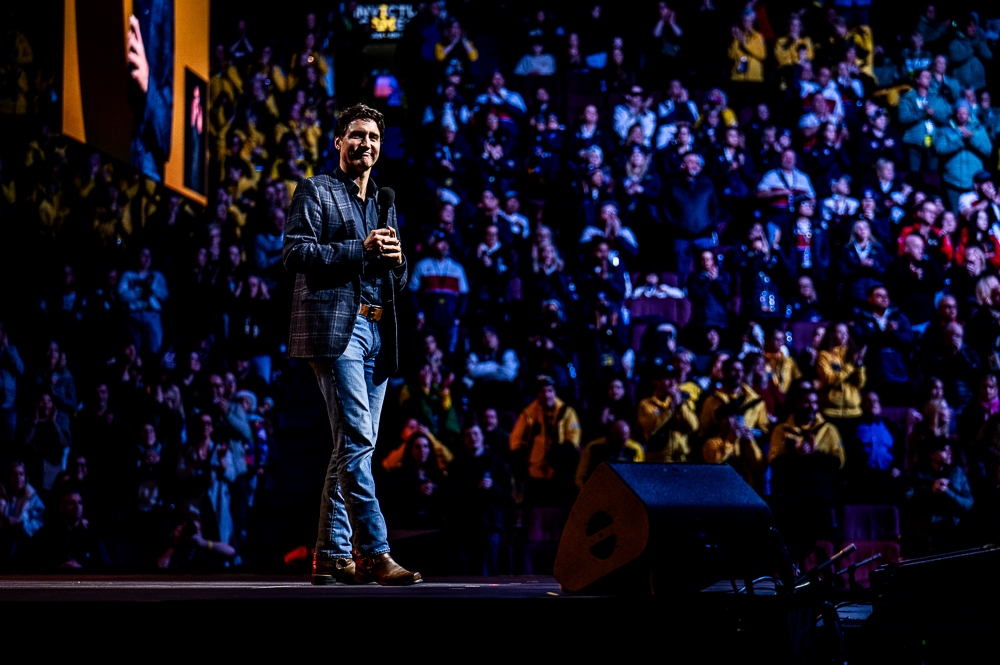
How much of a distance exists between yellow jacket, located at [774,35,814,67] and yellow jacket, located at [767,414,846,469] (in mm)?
4964

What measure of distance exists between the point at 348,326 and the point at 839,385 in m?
6.51

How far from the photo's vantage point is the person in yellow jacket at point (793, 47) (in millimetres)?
12383

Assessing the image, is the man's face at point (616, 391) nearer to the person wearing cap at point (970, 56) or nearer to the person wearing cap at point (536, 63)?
the person wearing cap at point (536, 63)

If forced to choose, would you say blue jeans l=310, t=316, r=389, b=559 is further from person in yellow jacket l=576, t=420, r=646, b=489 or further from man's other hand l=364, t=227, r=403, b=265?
person in yellow jacket l=576, t=420, r=646, b=489

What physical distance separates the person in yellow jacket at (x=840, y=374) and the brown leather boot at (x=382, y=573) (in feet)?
20.5

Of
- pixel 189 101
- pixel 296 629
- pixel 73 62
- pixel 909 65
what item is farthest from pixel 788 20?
pixel 296 629

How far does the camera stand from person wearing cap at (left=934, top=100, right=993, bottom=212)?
1142cm

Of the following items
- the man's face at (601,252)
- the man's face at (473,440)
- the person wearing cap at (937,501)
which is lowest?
the person wearing cap at (937,501)

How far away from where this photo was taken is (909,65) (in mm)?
12398

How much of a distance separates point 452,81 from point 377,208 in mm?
7931

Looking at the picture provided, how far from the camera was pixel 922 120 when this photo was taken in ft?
38.2

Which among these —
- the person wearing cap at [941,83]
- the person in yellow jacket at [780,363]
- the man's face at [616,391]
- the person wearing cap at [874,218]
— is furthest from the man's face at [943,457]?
the person wearing cap at [941,83]

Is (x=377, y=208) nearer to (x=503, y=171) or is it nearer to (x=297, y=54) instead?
(x=503, y=171)

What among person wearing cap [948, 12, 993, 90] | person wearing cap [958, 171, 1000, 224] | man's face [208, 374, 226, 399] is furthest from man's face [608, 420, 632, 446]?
person wearing cap [948, 12, 993, 90]
